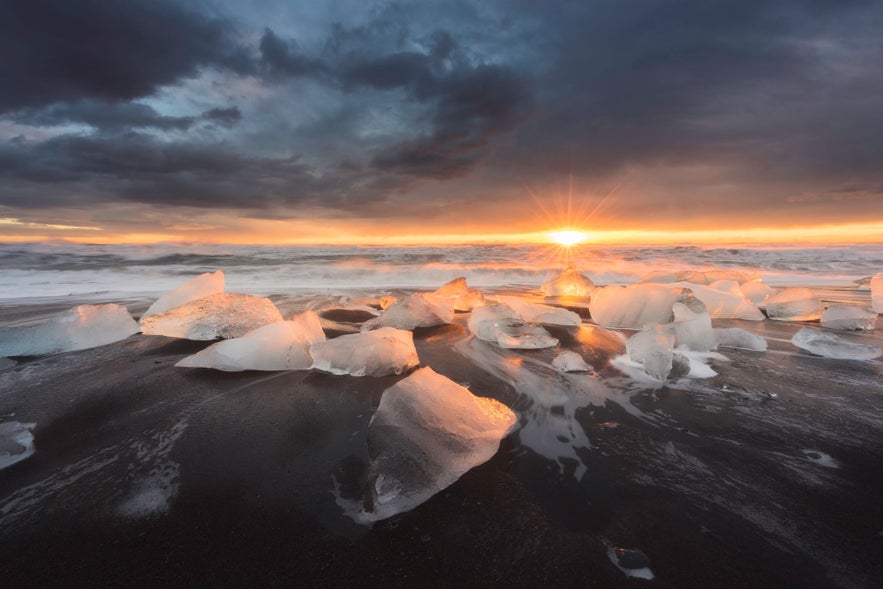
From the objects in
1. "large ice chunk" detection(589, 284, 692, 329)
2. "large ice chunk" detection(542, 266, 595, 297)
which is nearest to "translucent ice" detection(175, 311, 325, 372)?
"large ice chunk" detection(589, 284, 692, 329)

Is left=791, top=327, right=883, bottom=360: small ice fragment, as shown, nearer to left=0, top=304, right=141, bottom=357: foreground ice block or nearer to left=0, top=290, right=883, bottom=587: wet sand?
left=0, top=290, right=883, bottom=587: wet sand

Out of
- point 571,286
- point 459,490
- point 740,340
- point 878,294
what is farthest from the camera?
point 571,286

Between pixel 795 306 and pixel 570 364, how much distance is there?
155 inches

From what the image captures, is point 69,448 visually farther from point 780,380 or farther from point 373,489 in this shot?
point 780,380

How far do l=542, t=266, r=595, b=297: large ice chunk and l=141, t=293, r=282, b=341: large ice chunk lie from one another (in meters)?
5.16

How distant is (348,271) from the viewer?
1209 centimetres

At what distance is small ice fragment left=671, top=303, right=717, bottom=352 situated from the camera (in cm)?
317

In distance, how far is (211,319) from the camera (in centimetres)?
335

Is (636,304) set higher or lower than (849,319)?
higher

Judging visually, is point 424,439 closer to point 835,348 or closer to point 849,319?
point 835,348

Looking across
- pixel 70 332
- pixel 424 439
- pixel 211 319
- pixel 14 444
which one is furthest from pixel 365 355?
pixel 70 332

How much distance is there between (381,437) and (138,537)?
771 millimetres

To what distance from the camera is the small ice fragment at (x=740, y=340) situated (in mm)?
3258

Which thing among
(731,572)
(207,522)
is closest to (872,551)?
(731,572)
